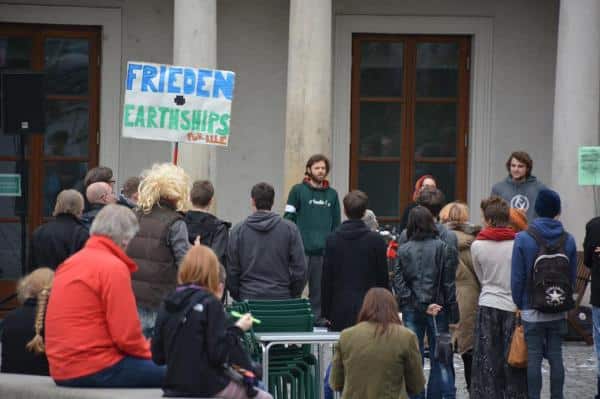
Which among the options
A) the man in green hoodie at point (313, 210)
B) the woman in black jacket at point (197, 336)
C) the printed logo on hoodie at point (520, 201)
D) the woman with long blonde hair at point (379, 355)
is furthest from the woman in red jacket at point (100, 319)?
the printed logo on hoodie at point (520, 201)

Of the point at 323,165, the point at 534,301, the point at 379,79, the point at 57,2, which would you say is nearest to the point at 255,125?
the point at 379,79

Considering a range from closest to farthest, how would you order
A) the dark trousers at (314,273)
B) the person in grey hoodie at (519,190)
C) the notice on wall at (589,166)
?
the dark trousers at (314,273), the person in grey hoodie at (519,190), the notice on wall at (589,166)

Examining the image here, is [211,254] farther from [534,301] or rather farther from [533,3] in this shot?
[533,3]

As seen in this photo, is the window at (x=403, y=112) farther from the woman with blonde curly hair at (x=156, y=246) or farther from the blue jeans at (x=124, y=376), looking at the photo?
the blue jeans at (x=124, y=376)

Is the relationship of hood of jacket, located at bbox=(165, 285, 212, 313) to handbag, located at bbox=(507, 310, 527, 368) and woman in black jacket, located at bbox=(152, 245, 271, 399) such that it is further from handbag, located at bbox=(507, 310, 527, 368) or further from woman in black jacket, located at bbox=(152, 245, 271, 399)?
handbag, located at bbox=(507, 310, 527, 368)

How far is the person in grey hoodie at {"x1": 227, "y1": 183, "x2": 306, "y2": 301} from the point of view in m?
10.8

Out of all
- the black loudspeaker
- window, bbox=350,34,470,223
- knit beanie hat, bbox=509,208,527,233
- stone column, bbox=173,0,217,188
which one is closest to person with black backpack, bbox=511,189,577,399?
knit beanie hat, bbox=509,208,527,233

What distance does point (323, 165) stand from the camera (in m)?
13.0

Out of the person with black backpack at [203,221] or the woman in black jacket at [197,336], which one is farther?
the person with black backpack at [203,221]

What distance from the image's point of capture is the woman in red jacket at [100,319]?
7535mm

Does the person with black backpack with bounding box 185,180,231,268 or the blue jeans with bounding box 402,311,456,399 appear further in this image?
the blue jeans with bounding box 402,311,456,399

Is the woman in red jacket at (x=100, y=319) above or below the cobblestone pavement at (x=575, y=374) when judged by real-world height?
above

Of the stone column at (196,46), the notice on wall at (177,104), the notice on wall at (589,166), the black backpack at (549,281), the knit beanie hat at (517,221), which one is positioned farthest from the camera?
the stone column at (196,46)

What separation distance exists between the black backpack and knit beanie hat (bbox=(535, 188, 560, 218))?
177 mm
